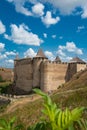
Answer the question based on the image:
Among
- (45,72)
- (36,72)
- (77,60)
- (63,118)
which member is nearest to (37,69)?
(36,72)

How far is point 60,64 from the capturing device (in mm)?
48469

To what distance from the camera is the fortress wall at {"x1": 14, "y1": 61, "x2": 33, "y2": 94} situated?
164 ft

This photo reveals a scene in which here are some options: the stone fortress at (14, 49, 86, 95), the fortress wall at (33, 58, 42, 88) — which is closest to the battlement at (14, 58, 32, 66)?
the stone fortress at (14, 49, 86, 95)

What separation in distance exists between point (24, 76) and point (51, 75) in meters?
7.50

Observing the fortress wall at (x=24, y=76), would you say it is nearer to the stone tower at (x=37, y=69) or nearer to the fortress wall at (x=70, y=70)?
the stone tower at (x=37, y=69)

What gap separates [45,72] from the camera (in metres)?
45.8

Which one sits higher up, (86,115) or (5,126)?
(5,126)

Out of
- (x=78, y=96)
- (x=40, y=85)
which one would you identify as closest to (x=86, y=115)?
(x=78, y=96)

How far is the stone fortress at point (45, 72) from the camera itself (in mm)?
45781

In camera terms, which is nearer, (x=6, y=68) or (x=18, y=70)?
(x=18, y=70)

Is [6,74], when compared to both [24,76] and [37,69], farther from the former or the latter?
[37,69]

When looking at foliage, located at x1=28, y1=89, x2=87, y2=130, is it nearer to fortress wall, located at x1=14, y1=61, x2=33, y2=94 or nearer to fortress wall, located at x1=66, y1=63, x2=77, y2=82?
fortress wall, located at x1=66, y1=63, x2=77, y2=82

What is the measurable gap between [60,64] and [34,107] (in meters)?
28.7

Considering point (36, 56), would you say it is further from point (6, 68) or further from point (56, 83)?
point (6, 68)
